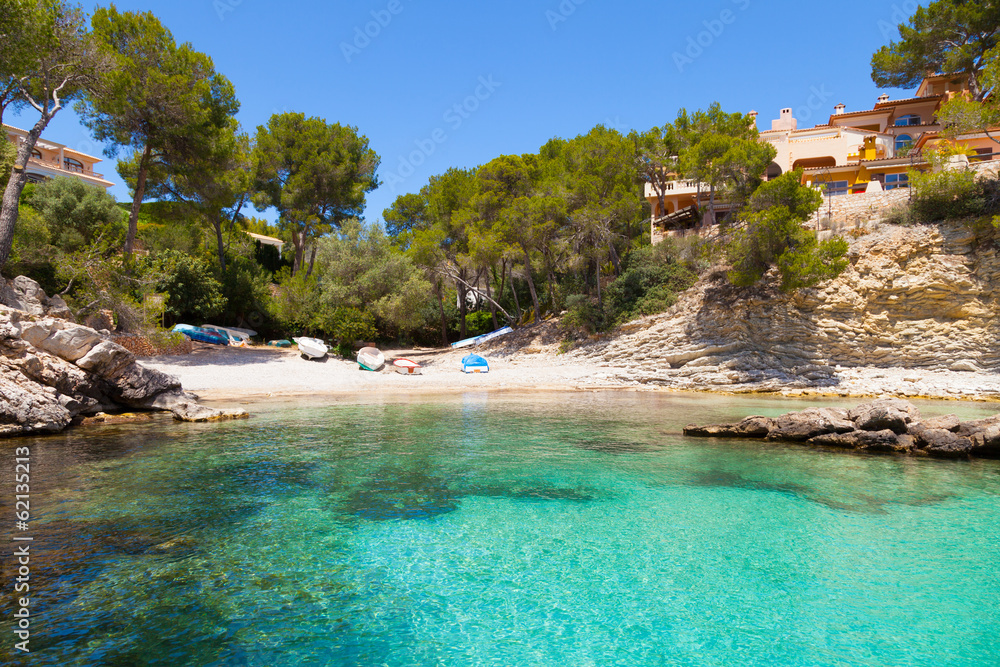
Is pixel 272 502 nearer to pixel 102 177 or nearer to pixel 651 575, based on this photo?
pixel 651 575

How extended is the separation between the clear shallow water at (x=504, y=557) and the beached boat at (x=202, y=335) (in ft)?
56.2

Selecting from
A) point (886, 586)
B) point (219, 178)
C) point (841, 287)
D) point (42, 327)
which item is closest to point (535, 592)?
point (886, 586)

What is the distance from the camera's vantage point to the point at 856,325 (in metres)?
21.7

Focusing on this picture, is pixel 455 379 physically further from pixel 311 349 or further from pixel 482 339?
pixel 482 339

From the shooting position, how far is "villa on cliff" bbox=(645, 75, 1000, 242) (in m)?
28.8

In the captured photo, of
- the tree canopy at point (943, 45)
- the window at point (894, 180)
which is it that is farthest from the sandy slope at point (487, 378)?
the tree canopy at point (943, 45)

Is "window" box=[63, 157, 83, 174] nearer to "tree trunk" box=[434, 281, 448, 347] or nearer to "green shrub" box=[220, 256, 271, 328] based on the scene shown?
"green shrub" box=[220, 256, 271, 328]

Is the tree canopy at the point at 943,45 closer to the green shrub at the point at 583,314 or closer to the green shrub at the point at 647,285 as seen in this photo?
the green shrub at the point at 647,285


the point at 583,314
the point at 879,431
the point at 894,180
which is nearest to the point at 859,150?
the point at 894,180

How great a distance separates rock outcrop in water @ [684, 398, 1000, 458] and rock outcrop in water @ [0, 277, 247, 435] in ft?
44.8

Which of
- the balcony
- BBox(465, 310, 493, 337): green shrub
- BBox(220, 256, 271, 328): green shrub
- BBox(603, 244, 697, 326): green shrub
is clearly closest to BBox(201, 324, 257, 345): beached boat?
BBox(220, 256, 271, 328): green shrub

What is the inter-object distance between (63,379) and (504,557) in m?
12.4

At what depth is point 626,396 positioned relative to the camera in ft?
65.8

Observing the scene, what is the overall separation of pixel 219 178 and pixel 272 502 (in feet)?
74.8
